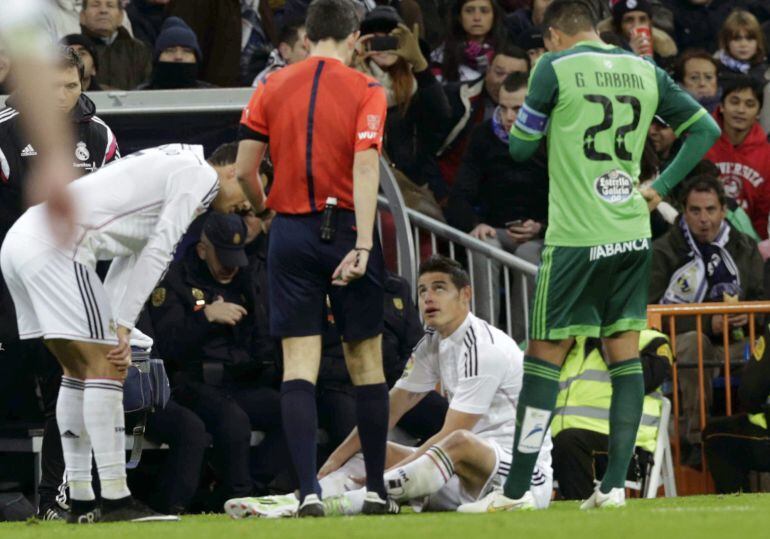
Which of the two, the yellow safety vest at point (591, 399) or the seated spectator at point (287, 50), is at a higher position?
the seated spectator at point (287, 50)

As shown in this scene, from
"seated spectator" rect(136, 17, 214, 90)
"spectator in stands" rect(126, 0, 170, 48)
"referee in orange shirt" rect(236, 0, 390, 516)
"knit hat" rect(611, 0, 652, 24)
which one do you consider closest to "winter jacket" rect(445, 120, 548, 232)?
"seated spectator" rect(136, 17, 214, 90)

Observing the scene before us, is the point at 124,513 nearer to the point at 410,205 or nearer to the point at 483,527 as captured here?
the point at 483,527

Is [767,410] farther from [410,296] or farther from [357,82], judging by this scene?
[357,82]

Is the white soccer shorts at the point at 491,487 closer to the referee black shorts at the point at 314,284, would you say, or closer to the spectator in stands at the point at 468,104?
the referee black shorts at the point at 314,284

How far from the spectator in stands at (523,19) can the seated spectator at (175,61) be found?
3381 millimetres

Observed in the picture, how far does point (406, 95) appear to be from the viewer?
41.7 ft

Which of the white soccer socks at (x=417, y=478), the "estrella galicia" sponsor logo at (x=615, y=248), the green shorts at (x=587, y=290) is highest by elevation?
the "estrella galicia" sponsor logo at (x=615, y=248)

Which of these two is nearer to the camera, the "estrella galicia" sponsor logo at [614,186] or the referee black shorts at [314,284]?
the referee black shorts at [314,284]

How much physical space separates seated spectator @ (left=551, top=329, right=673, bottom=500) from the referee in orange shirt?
100 inches

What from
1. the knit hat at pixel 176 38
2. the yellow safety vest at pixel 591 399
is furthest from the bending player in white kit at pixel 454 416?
the knit hat at pixel 176 38

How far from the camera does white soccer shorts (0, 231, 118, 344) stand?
298 inches

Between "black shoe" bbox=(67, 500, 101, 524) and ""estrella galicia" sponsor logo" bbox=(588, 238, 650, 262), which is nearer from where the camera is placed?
"black shoe" bbox=(67, 500, 101, 524)

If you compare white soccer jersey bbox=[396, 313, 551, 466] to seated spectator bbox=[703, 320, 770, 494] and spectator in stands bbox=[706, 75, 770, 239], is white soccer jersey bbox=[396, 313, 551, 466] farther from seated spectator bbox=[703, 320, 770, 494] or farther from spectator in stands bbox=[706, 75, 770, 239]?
spectator in stands bbox=[706, 75, 770, 239]

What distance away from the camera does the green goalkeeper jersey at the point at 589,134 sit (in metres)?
7.86
